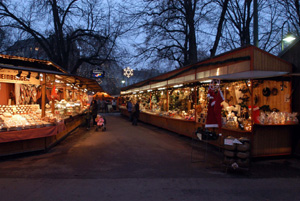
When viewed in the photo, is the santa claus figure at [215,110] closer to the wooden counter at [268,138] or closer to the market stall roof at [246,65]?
the wooden counter at [268,138]

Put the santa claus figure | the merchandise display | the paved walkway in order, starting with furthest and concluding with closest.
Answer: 1. the merchandise display
2. the santa claus figure
3. the paved walkway

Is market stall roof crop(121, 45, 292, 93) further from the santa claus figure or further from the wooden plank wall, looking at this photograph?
the santa claus figure

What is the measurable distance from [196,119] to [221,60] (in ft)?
9.69

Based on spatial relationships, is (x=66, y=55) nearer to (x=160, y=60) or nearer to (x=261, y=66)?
(x=160, y=60)

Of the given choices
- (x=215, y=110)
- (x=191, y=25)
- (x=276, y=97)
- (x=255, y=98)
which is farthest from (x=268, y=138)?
(x=191, y=25)

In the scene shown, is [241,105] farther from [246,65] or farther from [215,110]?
[215,110]

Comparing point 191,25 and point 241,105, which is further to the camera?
point 191,25

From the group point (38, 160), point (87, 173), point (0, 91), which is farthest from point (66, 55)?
point (87, 173)

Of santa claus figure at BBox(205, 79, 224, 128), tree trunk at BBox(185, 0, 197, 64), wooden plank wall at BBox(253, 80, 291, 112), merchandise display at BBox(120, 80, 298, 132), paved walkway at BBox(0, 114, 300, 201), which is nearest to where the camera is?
paved walkway at BBox(0, 114, 300, 201)

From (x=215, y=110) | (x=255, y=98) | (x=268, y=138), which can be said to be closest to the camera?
(x=215, y=110)

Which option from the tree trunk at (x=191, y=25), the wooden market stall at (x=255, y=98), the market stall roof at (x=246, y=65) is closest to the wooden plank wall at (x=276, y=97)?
the wooden market stall at (x=255, y=98)

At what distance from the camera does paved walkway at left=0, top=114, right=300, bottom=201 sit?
4434mm

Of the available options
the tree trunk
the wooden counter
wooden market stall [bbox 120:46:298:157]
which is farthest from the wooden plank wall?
the tree trunk

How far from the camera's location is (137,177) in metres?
5.46
